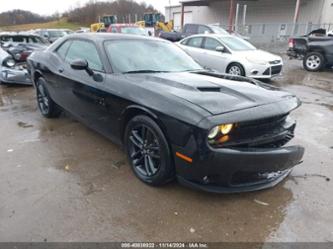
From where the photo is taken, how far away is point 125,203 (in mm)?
2627

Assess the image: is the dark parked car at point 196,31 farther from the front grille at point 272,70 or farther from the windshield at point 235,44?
the front grille at point 272,70

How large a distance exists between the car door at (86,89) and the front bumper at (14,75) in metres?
4.05

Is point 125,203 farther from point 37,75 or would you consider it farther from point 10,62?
point 10,62

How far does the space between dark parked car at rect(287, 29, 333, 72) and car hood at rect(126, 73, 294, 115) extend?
854 centimetres

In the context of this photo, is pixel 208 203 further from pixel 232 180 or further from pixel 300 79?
pixel 300 79

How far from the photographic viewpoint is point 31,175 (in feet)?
10.2

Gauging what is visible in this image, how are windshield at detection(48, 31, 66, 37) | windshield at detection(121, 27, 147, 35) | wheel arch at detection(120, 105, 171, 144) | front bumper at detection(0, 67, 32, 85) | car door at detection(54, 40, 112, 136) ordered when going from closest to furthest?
wheel arch at detection(120, 105, 171, 144), car door at detection(54, 40, 112, 136), front bumper at detection(0, 67, 32, 85), windshield at detection(121, 27, 147, 35), windshield at detection(48, 31, 66, 37)

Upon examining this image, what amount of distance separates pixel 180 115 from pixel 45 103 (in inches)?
138

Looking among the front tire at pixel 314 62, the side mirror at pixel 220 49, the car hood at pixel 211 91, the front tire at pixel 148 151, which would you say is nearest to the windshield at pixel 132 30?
the side mirror at pixel 220 49

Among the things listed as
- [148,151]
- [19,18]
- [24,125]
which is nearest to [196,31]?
[24,125]

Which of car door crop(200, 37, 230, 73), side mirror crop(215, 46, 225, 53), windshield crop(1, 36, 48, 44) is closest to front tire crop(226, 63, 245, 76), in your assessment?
car door crop(200, 37, 230, 73)

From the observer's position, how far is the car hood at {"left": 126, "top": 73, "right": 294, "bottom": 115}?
244cm

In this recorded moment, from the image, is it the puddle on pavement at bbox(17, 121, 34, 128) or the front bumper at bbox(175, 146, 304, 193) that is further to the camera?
the puddle on pavement at bbox(17, 121, 34, 128)

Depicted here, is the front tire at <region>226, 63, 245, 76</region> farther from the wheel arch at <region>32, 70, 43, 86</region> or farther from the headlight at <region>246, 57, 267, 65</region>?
the wheel arch at <region>32, 70, 43, 86</region>
